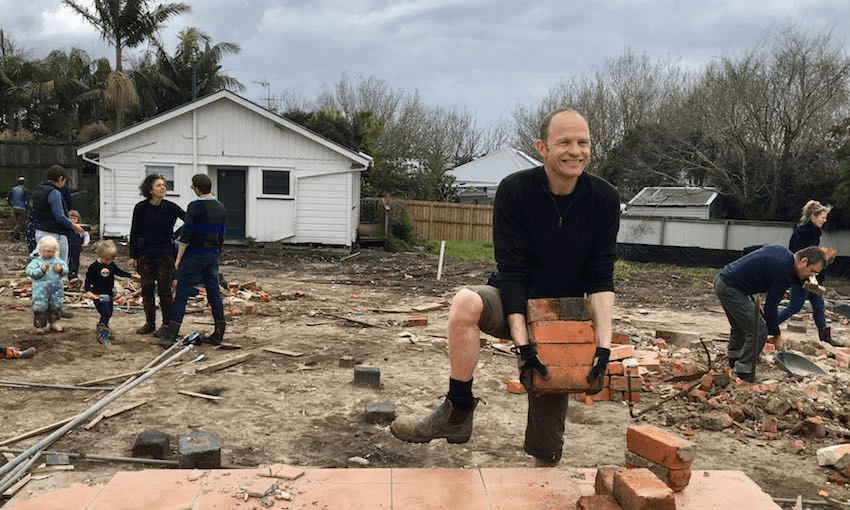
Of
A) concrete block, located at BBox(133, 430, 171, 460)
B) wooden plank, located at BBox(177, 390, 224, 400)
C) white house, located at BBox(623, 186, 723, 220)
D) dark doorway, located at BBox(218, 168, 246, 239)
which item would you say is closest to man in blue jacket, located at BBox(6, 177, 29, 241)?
dark doorway, located at BBox(218, 168, 246, 239)

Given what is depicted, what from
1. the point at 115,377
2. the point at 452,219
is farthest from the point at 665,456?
the point at 452,219

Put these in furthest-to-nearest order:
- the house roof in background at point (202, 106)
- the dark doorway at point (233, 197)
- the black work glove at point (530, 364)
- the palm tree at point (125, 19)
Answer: the palm tree at point (125, 19) → the dark doorway at point (233, 197) → the house roof in background at point (202, 106) → the black work glove at point (530, 364)

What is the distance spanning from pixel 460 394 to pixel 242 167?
61.2ft

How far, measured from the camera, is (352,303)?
1252cm

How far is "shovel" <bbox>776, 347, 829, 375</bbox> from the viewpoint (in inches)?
284

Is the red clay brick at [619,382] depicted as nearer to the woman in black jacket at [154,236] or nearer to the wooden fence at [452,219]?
the woman in black jacket at [154,236]

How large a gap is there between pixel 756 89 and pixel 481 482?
79.1ft

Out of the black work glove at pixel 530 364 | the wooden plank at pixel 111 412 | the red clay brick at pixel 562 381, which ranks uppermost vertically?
the black work glove at pixel 530 364

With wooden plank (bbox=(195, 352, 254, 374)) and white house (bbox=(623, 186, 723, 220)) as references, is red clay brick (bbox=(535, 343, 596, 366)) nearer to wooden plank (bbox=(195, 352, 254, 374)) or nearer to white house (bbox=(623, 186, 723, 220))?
wooden plank (bbox=(195, 352, 254, 374))

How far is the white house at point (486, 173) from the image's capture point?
117 feet

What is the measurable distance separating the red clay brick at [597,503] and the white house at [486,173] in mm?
31711

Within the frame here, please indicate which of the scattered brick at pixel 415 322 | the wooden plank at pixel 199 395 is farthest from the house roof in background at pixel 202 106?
the wooden plank at pixel 199 395

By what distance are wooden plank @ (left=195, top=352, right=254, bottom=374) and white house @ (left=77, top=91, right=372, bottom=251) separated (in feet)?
45.2

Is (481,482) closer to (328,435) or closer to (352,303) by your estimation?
(328,435)
